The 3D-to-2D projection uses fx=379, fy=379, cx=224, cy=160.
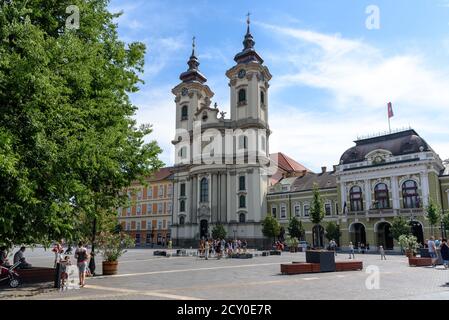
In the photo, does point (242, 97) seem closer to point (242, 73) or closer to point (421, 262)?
point (242, 73)

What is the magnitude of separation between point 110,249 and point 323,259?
10.8 meters

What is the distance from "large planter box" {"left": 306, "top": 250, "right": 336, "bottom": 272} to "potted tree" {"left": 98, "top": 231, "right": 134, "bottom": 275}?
31.8 feet

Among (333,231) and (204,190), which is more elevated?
(204,190)

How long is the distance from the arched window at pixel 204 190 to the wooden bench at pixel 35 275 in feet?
153

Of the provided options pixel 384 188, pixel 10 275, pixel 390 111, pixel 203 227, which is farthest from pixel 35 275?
pixel 203 227

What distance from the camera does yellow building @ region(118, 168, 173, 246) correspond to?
79.4 meters

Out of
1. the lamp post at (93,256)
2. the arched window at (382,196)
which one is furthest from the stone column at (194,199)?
the lamp post at (93,256)

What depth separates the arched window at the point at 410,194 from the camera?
46.2m

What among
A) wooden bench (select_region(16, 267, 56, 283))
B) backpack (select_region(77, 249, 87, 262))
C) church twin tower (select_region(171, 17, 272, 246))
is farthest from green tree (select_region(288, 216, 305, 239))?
backpack (select_region(77, 249, 87, 262))

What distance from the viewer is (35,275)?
53.1ft

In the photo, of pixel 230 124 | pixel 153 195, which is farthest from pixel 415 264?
pixel 153 195

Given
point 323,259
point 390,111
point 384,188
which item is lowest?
point 323,259

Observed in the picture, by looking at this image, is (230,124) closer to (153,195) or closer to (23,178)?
(153,195)

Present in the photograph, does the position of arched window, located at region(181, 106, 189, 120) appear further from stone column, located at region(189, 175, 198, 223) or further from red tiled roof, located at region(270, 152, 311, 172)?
red tiled roof, located at region(270, 152, 311, 172)
